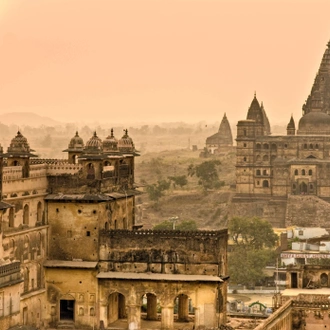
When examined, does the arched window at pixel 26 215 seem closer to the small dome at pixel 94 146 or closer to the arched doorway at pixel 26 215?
the arched doorway at pixel 26 215

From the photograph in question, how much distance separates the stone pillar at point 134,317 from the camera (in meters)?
37.2

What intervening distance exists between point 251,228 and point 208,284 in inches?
1317

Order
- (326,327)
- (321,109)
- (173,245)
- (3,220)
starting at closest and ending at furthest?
(3,220)
(173,245)
(326,327)
(321,109)

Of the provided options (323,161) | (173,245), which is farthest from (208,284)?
(323,161)

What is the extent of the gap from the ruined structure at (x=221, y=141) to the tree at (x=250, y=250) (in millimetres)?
52522

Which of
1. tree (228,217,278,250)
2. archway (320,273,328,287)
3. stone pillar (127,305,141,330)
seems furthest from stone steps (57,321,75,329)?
tree (228,217,278,250)

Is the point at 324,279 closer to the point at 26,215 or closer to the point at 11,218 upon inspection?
the point at 26,215

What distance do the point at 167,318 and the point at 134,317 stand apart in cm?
102

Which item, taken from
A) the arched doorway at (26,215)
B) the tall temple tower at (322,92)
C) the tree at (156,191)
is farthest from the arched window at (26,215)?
the tall temple tower at (322,92)

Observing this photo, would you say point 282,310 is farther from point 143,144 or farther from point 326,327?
point 143,144

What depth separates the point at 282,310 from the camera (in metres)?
38.1

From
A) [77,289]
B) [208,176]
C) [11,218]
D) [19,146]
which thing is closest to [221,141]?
[208,176]

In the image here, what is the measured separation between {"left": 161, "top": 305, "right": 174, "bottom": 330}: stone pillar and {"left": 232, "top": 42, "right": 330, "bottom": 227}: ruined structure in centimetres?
4510

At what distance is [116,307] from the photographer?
3928 centimetres
